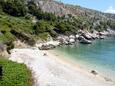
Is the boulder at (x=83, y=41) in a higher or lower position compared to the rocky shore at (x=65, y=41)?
lower

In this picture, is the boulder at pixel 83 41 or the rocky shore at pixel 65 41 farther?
the boulder at pixel 83 41

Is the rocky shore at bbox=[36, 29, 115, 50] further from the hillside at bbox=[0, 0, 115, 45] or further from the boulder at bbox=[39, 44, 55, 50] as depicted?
the hillside at bbox=[0, 0, 115, 45]

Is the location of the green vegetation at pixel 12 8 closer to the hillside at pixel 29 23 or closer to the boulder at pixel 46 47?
the hillside at pixel 29 23

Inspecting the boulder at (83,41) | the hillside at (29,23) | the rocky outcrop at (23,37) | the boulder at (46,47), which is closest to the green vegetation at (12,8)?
the hillside at (29,23)

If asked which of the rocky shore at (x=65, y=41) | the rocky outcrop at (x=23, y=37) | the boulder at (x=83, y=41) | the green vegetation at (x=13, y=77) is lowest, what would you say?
the boulder at (x=83, y=41)

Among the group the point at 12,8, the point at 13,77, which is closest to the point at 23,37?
the point at 12,8

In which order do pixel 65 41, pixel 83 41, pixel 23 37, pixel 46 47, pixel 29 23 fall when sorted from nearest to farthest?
pixel 23 37
pixel 46 47
pixel 65 41
pixel 29 23
pixel 83 41

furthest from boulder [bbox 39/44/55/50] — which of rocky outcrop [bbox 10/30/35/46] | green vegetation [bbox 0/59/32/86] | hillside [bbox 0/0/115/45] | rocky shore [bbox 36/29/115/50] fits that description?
green vegetation [bbox 0/59/32/86]

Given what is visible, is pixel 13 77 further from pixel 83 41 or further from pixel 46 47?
pixel 83 41

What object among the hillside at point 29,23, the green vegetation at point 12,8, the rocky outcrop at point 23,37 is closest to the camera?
the rocky outcrop at point 23,37

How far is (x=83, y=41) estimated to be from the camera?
351ft

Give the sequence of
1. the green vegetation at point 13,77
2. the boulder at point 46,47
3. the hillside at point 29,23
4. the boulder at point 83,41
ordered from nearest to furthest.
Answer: the green vegetation at point 13,77 → the hillside at point 29,23 → the boulder at point 46,47 → the boulder at point 83,41

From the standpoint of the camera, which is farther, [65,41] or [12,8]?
[12,8]

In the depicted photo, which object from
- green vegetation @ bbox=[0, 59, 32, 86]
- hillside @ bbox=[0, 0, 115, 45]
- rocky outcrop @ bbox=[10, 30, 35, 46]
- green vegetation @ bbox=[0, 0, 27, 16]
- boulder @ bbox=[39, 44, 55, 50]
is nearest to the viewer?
green vegetation @ bbox=[0, 59, 32, 86]
